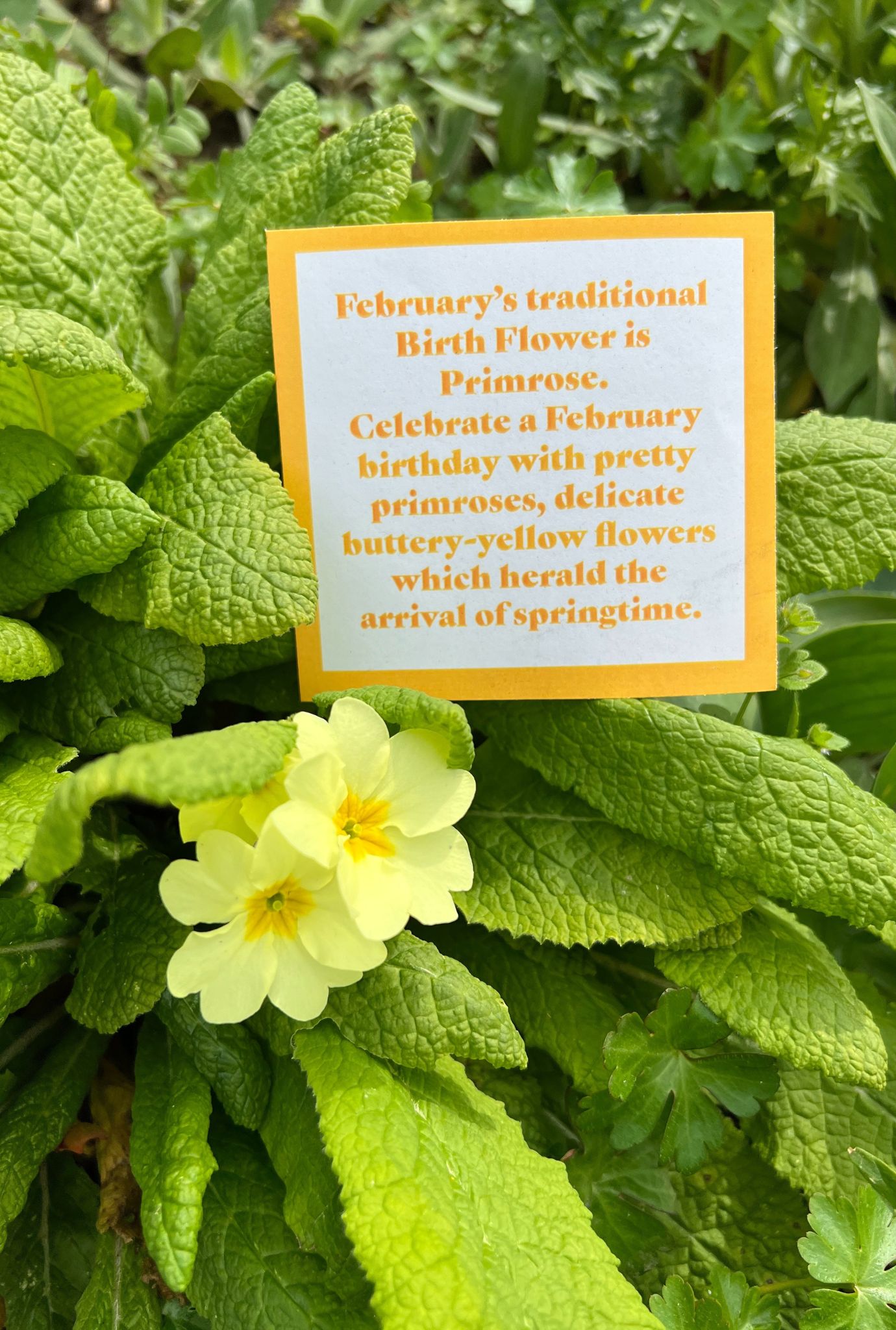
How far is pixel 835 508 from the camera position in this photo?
43.7 inches

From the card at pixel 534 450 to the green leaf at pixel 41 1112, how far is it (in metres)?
0.45

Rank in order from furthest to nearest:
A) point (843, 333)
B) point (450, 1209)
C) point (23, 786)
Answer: point (843, 333) → point (23, 786) → point (450, 1209)

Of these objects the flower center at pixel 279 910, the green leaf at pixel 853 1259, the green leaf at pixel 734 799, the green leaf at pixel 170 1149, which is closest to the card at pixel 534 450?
the green leaf at pixel 734 799

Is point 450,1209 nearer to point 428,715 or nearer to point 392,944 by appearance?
point 392,944

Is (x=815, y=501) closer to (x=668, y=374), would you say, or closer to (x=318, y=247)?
(x=668, y=374)

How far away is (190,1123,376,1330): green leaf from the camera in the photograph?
0.89 meters

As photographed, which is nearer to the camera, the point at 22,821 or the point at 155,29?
the point at 22,821

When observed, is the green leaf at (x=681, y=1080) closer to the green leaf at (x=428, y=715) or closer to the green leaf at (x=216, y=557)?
the green leaf at (x=428, y=715)

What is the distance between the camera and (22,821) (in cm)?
83

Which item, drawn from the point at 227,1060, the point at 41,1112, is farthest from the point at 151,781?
the point at 41,1112

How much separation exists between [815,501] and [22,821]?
2.83 feet

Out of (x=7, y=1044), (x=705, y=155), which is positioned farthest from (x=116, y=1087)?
(x=705, y=155)

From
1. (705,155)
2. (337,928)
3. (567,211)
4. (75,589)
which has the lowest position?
(337,928)

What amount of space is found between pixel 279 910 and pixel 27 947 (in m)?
0.29
